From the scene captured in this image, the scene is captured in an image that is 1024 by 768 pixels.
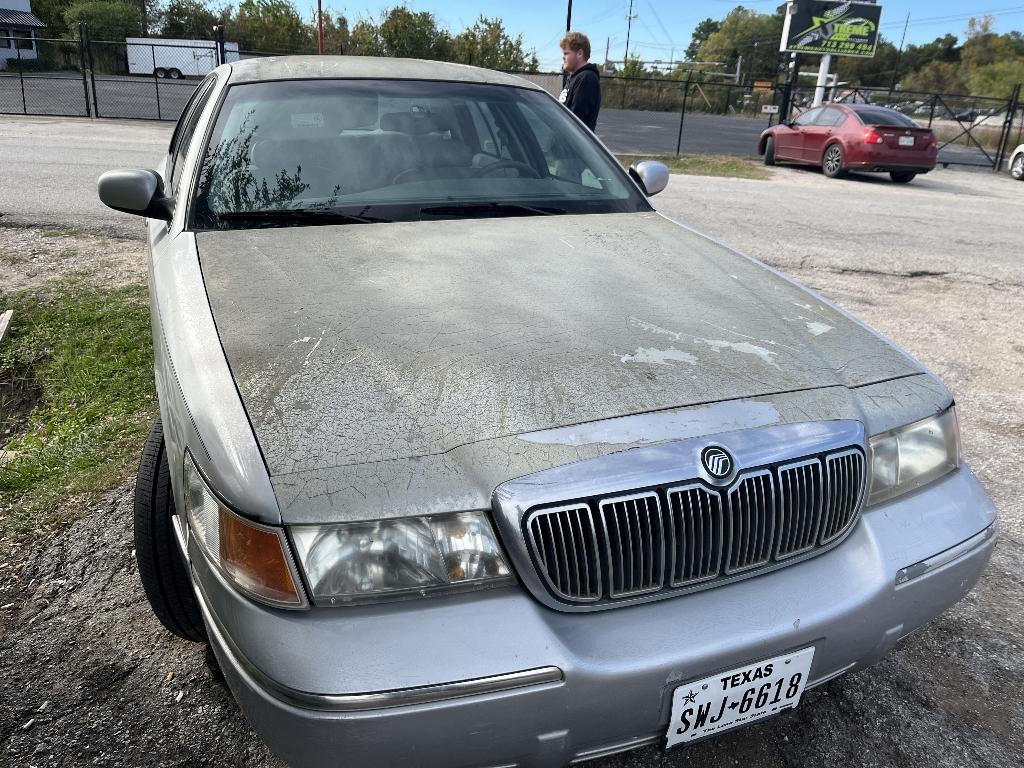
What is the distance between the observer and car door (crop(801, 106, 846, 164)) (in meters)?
15.5

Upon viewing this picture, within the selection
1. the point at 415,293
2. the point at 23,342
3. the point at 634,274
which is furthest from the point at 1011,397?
the point at 23,342

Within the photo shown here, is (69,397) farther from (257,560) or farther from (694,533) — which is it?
(694,533)

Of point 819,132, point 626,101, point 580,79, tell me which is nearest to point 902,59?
point 626,101

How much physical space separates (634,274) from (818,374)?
0.73 metres

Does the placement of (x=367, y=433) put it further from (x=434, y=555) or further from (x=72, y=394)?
(x=72, y=394)

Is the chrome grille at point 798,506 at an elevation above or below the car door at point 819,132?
below

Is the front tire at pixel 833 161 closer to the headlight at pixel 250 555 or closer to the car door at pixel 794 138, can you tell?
the car door at pixel 794 138

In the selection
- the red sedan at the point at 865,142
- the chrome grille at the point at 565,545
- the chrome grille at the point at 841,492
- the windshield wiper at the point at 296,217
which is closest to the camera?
the chrome grille at the point at 565,545

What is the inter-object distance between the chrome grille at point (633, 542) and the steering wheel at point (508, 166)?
6.34 ft

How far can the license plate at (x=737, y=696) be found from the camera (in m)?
1.61

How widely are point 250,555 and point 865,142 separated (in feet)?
50.6

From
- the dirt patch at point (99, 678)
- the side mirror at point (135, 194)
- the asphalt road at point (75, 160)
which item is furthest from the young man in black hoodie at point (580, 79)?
the dirt patch at point (99, 678)

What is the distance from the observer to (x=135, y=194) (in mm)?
2764

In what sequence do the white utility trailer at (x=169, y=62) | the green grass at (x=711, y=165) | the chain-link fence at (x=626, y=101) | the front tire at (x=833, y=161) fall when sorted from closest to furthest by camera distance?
the front tire at (x=833, y=161)
the green grass at (x=711, y=165)
the chain-link fence at (x=626, y=101)
the white utility trailer at (x=169, y=62)
